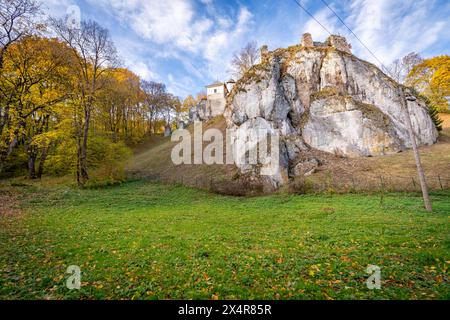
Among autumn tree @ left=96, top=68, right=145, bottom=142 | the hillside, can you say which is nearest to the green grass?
the hillside

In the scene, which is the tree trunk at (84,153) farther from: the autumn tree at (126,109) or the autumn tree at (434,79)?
the autumn tree at (434,79)

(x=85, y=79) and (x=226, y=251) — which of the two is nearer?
(x=226, y=251)

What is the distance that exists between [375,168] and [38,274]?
26.0m

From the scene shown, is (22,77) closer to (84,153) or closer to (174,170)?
(84,153)

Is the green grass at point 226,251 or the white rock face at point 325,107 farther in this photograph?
the white rock face at point 325,107

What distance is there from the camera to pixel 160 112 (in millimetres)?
53188

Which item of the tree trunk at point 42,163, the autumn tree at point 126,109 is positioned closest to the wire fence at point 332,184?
the tree trunk at point 42,163

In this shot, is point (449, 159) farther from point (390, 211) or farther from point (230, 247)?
point (230, 247)

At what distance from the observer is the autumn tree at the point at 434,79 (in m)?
36.3

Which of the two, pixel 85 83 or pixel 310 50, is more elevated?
pixel 310 50

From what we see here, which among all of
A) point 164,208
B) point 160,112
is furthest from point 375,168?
point 160,112

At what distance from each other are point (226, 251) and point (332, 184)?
50.3 ft

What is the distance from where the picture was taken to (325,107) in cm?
2680

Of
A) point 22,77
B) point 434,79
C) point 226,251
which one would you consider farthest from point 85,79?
point 434,79
